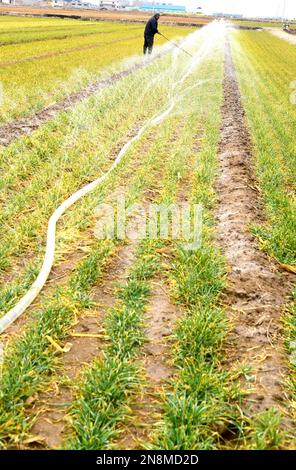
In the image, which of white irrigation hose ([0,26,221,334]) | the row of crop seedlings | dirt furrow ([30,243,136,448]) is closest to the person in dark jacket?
white irrigation hose ([0,26,221,334])

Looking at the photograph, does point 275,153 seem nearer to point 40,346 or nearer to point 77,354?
point 77,354

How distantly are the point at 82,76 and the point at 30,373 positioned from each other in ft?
48.0

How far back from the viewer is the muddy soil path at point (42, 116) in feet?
28.4

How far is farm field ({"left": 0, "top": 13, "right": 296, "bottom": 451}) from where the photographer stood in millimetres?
2740

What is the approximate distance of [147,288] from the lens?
407 centimetres

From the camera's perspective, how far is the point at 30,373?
295 centimetres

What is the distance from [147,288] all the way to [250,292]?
942mm

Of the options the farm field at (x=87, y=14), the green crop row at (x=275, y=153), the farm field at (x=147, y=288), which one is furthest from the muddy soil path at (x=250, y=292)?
the farm field at (x=87, y=14)

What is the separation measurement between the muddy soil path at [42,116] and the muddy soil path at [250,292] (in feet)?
13.1

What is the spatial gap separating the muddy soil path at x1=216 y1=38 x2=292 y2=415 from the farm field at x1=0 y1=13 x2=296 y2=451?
2 centimetres
